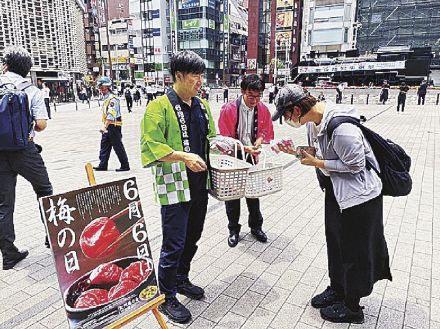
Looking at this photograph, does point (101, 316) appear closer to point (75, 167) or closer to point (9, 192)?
point (9, 192)

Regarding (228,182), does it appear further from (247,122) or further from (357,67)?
(357,67)

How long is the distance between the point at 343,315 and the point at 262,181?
116 cm

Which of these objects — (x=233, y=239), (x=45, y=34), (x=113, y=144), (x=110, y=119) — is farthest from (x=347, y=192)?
(x=45, y=34)

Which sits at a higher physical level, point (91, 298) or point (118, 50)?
point (118, 50)

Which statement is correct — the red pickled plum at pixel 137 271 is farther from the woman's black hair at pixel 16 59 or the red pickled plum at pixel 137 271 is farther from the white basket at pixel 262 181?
the woman's black hair at pixel 16 59

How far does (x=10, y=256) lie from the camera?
128 inches

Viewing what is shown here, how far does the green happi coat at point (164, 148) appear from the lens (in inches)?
Result: 83.0

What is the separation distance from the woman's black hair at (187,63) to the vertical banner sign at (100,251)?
816mm

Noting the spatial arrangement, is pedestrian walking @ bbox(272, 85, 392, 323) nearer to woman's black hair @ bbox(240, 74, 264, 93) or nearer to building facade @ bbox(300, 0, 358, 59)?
woman's black hair @ bbox(240, 74, 264, 93)

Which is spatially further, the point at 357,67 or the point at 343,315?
the point at 357,67

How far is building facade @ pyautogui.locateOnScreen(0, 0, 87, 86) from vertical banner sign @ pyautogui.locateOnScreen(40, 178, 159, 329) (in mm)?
34683

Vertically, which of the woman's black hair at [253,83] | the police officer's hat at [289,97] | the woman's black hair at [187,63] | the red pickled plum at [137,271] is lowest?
the red pickled plum at [137,271]

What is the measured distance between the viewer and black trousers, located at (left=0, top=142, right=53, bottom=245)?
3.04 metres

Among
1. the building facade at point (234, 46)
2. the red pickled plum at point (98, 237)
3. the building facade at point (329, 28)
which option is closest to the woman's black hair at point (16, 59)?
the red pickled plum at point (98, 237)
